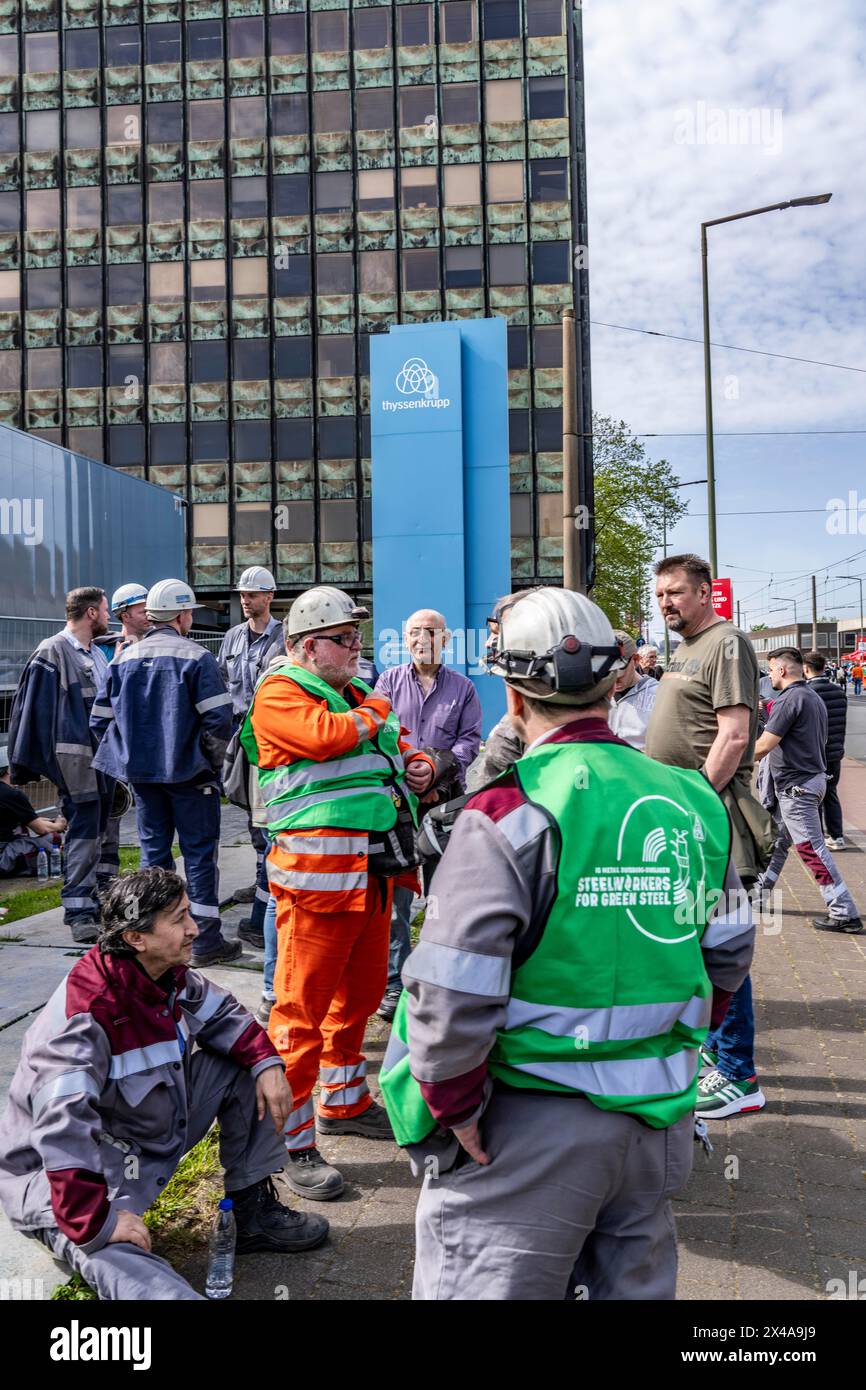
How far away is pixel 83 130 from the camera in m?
38.7

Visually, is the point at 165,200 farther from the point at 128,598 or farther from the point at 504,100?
the point at 128,598

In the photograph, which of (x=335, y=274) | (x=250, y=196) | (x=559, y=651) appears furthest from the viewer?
(x=250, y=196)

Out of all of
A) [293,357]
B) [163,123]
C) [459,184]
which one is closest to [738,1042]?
[293,357]

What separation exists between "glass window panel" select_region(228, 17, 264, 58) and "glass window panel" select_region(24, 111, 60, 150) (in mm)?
6956

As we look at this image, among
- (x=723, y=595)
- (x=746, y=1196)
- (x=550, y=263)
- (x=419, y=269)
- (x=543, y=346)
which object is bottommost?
(x=746, y=1196)

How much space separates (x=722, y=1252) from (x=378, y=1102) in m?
1.54

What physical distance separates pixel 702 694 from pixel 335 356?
3623cm

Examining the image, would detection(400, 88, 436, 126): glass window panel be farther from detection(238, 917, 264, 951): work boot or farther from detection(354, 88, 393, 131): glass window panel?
detection(238, 917, 264, 951): work boot

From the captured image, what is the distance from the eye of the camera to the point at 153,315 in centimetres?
Answer: 3862

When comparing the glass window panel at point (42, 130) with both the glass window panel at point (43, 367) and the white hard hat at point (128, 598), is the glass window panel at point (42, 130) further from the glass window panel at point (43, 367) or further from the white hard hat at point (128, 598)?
the white hard hat at point (128, 598)

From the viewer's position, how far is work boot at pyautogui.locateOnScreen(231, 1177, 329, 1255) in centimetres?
313

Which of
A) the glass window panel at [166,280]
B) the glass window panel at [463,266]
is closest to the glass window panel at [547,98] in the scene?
the glass window panel at [463,266]

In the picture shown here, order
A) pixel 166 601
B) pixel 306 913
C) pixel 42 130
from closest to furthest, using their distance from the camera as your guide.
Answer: pixel 306 913 < pixel 166 601 < pixel 42 130
